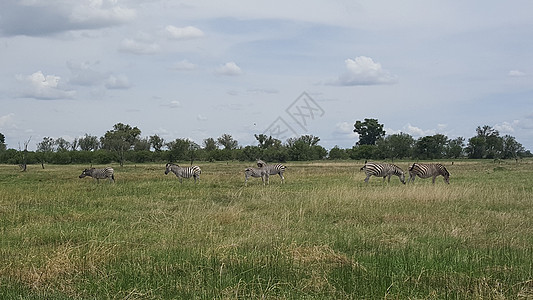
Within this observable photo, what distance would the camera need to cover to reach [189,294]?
20.3 feet

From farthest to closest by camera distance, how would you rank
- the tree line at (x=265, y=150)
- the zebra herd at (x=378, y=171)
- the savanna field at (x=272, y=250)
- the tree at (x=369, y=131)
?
the tree at (x=369, y=131)
the tree line at (x=265, y=150)
the zebra herd at (x=378, y=171)
the savanna field at (x=272, y=250)

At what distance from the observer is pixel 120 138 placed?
7669 cm

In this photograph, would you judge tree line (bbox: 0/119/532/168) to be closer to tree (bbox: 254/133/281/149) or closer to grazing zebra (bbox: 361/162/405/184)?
tree (bbox: 254/133/281/149)

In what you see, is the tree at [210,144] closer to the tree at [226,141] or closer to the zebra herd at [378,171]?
the tree at [226,141]

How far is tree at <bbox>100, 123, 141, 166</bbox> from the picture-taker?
243 feet

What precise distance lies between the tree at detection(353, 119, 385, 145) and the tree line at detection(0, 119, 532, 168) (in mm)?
18976

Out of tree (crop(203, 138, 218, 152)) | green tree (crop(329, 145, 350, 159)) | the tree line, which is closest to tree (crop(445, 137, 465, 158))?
the tree line

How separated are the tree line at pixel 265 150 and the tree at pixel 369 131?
19.0 metres

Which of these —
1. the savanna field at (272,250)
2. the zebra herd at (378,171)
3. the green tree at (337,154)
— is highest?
the green tree at (337,154)

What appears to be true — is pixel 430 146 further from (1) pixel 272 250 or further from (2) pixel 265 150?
(1) pixel 272 250

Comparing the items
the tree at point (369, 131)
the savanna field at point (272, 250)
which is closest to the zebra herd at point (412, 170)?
the savanna field at point (272, 250)

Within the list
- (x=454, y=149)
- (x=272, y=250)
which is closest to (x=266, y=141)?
(x=454, y=149)

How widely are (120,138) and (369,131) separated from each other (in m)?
55.5

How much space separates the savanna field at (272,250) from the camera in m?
6.34
